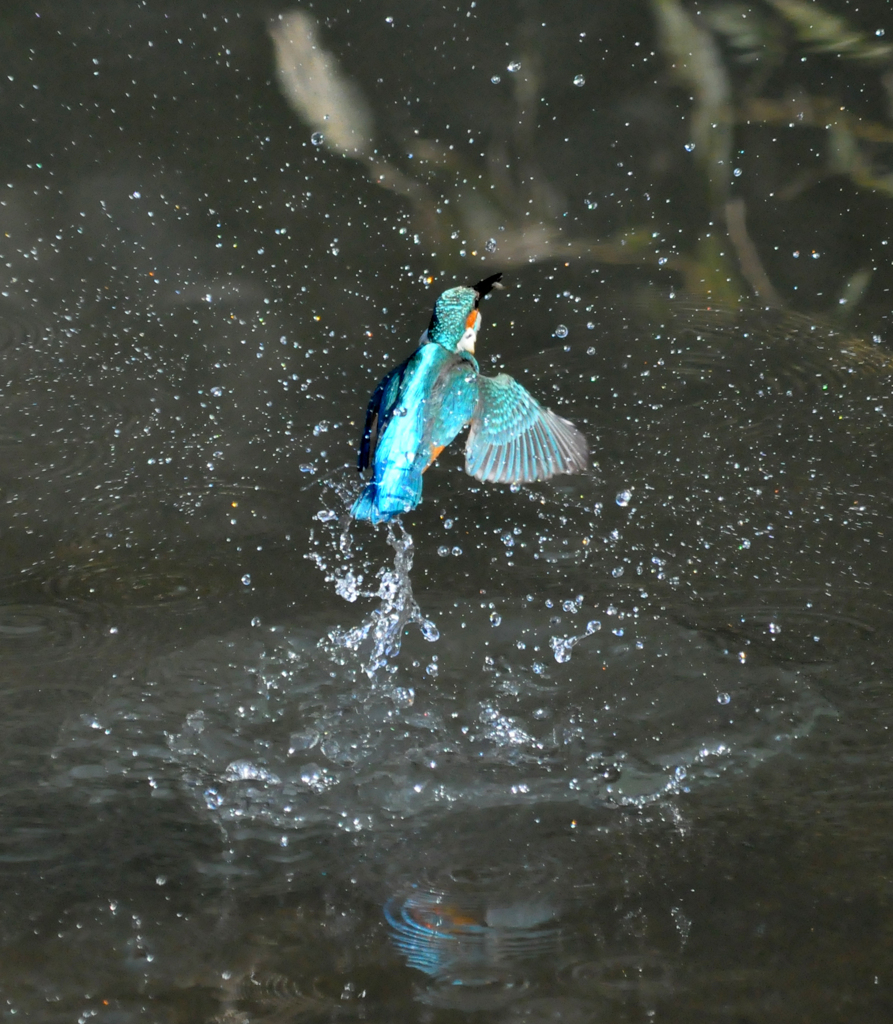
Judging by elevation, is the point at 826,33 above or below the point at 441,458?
above

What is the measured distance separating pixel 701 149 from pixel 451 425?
3.62 ft

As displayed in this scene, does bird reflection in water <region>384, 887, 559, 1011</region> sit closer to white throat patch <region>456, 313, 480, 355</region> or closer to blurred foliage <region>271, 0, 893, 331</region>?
white throat patch <region>456, 313, 480, 355</region>

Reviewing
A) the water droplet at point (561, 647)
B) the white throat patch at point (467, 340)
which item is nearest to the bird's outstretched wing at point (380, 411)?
the white throat patch at point (467, 340)

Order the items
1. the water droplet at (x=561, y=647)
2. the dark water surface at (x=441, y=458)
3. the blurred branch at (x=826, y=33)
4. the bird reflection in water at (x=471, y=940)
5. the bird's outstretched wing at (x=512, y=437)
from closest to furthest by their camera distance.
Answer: the bird reflection in water at (x=471, y=940), the dark water surface at (x=441, y=458), the bird's outstretched wing at (x=512, y=437), the water droplet at (x=561, y=647), the blurred branch at (x=826, y=33)

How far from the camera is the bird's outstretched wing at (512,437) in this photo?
1.77m

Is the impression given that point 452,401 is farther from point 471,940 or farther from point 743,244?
point 743,244

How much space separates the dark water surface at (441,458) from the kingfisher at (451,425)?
37cm

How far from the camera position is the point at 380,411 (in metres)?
1.77

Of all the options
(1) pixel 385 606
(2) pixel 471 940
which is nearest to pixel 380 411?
(1) pixel 385 606

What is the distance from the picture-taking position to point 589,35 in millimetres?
2373

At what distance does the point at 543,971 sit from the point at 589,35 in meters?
1.95

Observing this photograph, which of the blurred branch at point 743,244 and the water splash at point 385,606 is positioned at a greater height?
the blurred branch at point 743,244

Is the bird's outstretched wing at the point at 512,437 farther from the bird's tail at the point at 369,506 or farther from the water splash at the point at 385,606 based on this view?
the water splash at the point at 385,606

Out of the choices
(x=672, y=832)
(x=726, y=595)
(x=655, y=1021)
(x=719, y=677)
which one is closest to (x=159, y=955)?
(x=655, y=1021)
